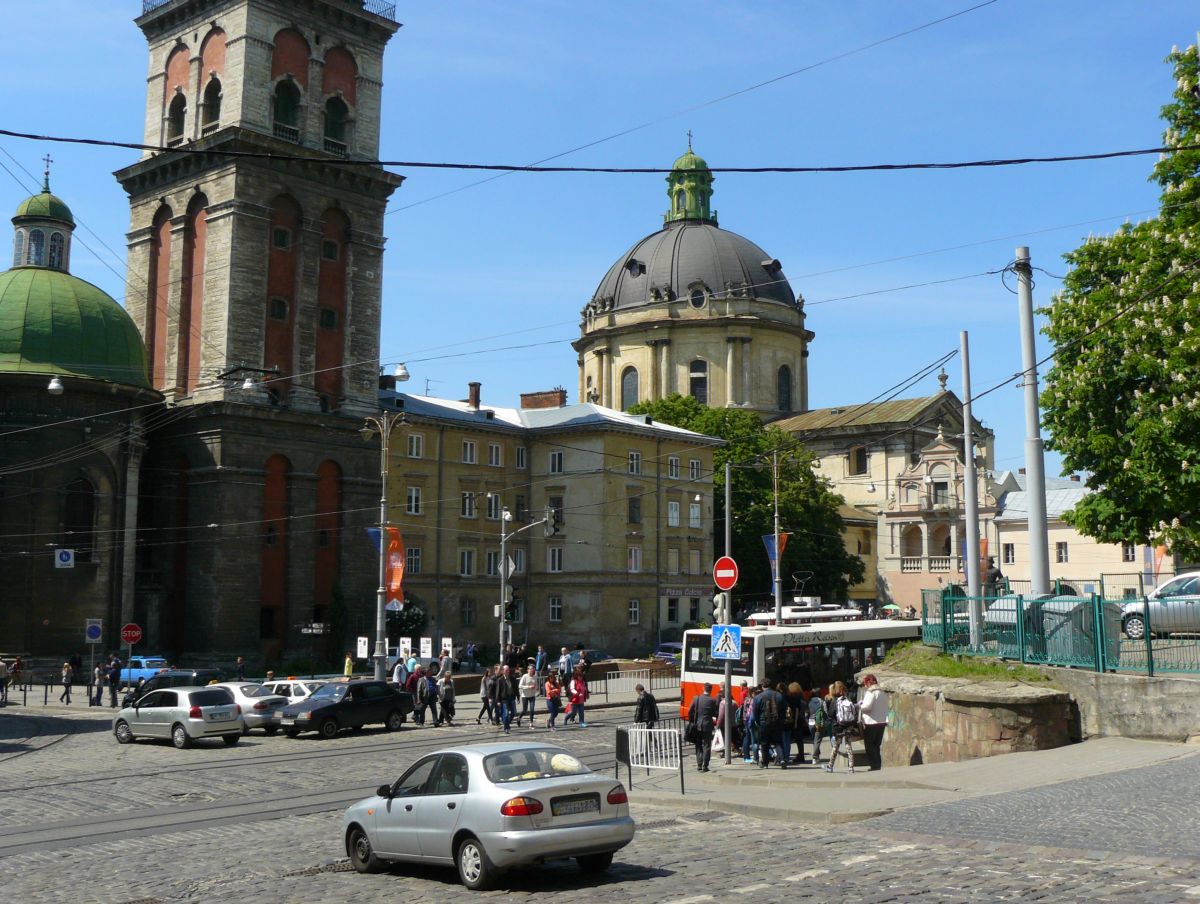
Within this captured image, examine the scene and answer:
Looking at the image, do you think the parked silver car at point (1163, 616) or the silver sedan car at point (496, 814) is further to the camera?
the parked silver car at point (1163, 616)

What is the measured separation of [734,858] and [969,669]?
10629 millimetres

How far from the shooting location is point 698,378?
103m

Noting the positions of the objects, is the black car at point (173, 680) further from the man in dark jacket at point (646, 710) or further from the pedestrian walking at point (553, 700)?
the man in dark jacket at point (646, 710)

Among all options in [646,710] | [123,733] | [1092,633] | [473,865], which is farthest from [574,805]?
[123,733]

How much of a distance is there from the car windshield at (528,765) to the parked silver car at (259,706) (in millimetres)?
21532

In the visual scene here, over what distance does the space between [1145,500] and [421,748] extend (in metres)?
17.8

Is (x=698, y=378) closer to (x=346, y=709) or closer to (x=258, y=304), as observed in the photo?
(x=258, y=304)

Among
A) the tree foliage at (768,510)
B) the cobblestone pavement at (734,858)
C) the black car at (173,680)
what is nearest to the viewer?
the cobblestone pavement at (734,858)

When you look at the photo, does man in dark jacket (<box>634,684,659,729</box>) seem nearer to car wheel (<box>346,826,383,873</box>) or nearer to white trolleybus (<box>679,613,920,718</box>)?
white trolleybus (<box>679,613,920,718</box>)

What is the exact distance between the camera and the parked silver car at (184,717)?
2931 centimetres

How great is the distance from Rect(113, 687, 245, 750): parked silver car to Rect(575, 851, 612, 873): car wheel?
61.7ft

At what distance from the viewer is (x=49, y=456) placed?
174 ft

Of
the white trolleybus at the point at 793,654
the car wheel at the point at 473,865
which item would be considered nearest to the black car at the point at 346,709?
the white trolleybus at the point at 793,654

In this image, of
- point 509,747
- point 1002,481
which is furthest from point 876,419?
point 509,747
